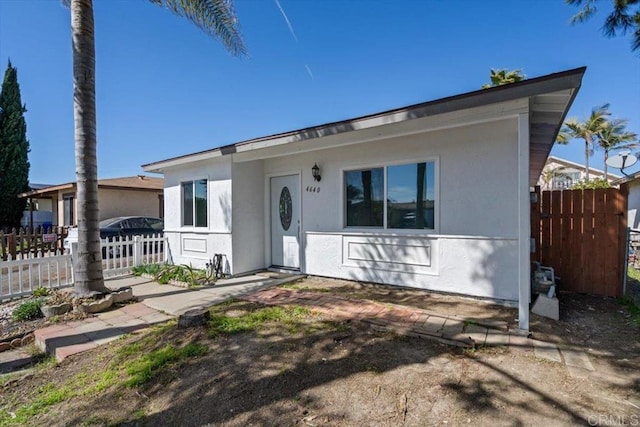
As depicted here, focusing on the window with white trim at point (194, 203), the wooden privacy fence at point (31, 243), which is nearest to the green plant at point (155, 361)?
the window with white trim at point (194, 203)

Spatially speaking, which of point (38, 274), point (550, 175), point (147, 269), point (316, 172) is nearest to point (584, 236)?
point (316, 172)

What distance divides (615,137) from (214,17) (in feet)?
106

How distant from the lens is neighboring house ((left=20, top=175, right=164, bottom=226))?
1427 centimetres

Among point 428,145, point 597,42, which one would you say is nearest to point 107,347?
point 428,145

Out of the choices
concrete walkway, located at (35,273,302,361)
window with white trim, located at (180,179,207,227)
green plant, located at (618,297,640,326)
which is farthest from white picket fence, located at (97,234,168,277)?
green plant, located at (618,297,640,326)

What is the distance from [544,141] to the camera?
570 centimetres

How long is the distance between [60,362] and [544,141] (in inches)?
329

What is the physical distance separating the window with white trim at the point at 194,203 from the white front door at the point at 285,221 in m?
1.82

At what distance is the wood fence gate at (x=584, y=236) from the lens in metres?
4.98

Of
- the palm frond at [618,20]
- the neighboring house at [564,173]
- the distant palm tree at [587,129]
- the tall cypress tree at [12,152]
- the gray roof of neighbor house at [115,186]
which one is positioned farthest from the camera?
the neighboring house at [564,173]

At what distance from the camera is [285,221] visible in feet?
23.9

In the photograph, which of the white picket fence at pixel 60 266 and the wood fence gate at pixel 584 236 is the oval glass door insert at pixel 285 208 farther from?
the wood fence gate at pixel 584 236

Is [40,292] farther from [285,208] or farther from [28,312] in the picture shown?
[285,208]

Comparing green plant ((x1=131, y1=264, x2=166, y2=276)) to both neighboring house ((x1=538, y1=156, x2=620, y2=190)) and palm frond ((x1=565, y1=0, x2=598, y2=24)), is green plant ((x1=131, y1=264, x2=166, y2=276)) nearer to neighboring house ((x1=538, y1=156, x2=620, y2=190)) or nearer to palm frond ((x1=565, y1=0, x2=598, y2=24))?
palm frond ((x1=565, y1=0, x2=598, y2=24))
